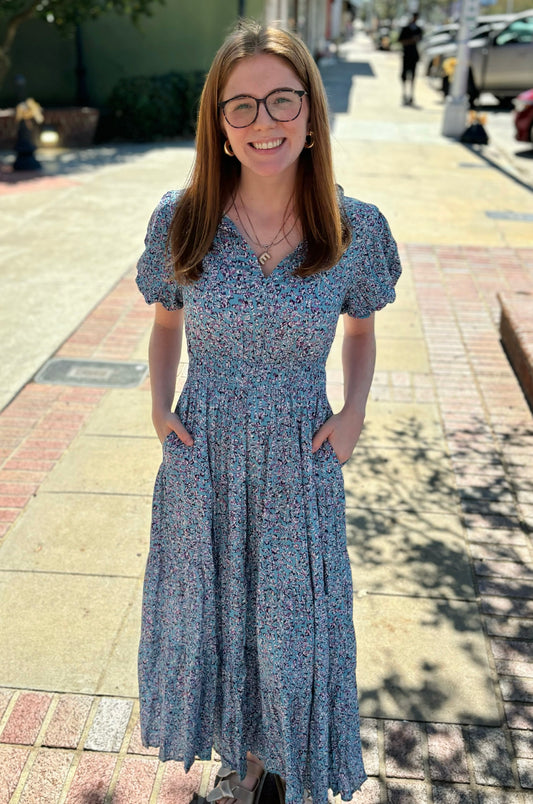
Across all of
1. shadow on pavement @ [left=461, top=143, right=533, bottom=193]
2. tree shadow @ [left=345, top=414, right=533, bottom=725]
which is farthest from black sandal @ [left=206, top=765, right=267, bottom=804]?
shadow on pavement @ [left=461, top=143, right=533, bottom=193]

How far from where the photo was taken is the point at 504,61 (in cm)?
1841

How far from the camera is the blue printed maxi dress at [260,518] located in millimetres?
2064

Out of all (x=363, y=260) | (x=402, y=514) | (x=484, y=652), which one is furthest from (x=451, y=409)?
(x=363, y=260)

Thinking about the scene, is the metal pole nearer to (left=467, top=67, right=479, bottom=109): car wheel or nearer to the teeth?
(left=467, top=67, right=479, bottom=109): car wheel

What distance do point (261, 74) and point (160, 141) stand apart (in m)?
14.1

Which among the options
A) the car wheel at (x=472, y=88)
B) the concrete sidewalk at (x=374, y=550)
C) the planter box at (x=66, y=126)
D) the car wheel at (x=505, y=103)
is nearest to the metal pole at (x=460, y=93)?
the car wheel at (x=472, y=88)

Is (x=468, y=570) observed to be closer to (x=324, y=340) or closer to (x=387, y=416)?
(x=387, y=416)

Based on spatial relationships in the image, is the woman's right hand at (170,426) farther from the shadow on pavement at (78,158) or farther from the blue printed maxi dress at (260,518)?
the shadow on pavement at (78,158)

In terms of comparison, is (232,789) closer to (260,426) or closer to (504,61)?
(260,426)

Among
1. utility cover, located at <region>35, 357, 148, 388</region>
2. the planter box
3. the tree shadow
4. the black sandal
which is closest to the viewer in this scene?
the black sandal

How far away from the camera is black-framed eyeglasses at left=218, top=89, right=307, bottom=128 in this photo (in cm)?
198

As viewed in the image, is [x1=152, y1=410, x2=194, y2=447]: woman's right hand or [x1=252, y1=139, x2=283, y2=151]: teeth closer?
[x1=252, y1=139, x2=283, y2=151]: teeth

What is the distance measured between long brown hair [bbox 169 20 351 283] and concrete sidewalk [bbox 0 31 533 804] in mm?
763

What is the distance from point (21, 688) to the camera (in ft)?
9.66
